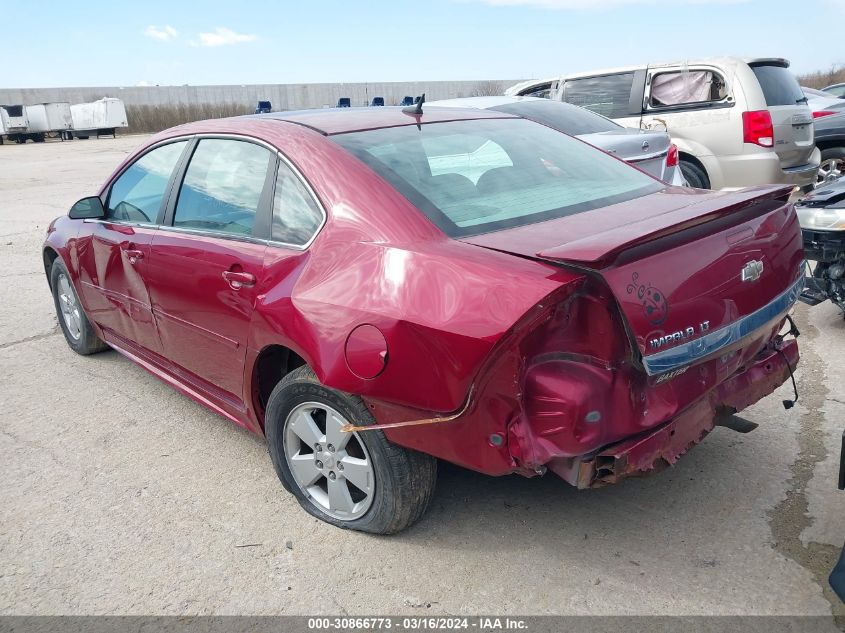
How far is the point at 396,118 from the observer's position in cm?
352

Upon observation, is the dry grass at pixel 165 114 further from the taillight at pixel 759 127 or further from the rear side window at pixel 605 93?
the taillight at pixel 759 127

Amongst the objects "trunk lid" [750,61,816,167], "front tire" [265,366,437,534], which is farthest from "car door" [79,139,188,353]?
"trunk lid" [750,61,816,167]

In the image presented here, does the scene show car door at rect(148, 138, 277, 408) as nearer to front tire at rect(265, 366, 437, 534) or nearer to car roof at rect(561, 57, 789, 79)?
front tire at rect(265, 366, 437, 534)

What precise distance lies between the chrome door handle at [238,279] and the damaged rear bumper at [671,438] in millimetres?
1416

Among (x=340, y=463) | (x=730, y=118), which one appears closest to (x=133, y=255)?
(x=340, y=463)

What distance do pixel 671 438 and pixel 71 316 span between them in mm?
4284

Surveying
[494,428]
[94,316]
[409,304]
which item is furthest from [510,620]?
[94,316]

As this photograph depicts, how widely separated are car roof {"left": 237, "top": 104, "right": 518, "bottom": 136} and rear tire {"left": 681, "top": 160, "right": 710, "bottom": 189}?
5.27 m

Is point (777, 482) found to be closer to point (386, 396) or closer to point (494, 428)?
point (494, 428)

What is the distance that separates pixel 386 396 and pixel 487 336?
466 millimetres

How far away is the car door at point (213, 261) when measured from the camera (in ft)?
10.5

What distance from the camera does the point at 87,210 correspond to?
4.38m

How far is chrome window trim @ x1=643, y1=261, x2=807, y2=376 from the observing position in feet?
7.64

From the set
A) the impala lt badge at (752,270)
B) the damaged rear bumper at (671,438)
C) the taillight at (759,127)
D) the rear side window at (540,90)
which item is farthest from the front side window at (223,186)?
the rear side window at (540,90)
